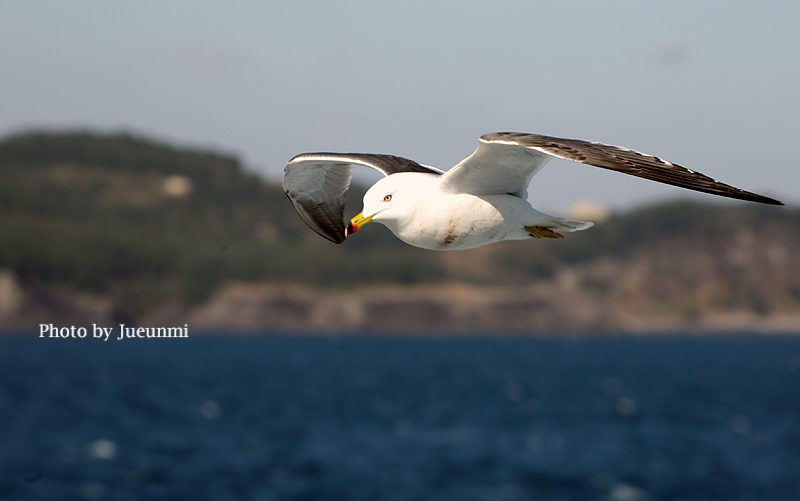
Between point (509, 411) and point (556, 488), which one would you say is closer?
point (556, 488)

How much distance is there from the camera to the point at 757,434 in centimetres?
8569

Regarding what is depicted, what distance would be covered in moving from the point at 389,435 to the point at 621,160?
257ft

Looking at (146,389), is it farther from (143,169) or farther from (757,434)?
(757,434)

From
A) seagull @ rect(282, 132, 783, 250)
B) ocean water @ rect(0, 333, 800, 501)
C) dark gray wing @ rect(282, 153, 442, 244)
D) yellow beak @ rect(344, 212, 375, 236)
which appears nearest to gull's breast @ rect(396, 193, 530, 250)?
seagull @ rect(282, 132, 783, 250)

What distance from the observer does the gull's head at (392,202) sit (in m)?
7.89

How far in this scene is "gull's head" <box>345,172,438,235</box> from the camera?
311 inches

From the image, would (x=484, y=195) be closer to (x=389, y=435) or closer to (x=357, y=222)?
(x=357, y=222)

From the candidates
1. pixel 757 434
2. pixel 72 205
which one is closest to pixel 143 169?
pixel 72 205

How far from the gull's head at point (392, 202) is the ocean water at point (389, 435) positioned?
49.8 meters

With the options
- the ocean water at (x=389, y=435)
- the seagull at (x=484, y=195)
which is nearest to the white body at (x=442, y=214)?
the seagull at (x=484, y=195)

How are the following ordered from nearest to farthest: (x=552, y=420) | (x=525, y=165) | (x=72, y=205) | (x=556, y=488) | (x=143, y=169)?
(x=525, y=165) → (x=556, y=488) → (x=552, y=420) → (x=143, y=169) → (x=72, y=205)

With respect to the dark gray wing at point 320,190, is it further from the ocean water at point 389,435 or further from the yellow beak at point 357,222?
the ocean water at point 389,435

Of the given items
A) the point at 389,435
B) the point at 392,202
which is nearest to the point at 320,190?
the point at 392,202

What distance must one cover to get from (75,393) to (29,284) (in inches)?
3966
